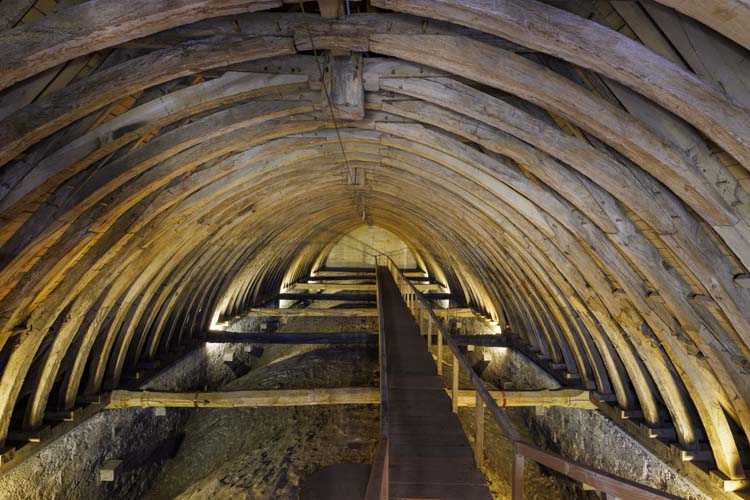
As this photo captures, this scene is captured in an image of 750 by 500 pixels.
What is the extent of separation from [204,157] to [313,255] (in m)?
19.1

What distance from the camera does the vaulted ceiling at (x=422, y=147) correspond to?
2.79 meters

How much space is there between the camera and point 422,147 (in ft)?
20.3

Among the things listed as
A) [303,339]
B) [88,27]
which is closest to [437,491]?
[88,27]

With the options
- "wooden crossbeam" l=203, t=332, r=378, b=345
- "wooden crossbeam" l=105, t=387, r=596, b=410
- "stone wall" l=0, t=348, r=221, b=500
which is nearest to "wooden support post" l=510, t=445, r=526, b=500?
"wooden crossbeam" l=105, t=387, r=596, b=410

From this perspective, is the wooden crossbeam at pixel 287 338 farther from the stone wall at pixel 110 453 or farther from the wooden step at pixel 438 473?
the wooden step at pixel 438 473

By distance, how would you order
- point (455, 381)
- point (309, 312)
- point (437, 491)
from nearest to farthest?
point (437, 491)
point (455, 381)
point (309, 312)

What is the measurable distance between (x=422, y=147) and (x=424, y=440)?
12.8 ft

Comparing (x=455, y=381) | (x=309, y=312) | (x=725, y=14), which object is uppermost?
(x=725, y=14)

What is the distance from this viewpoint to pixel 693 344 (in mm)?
4777

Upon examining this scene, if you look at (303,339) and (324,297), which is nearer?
(303,339)

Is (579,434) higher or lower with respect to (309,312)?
lower

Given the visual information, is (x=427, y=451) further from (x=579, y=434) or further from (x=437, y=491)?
(x=579, y=434)

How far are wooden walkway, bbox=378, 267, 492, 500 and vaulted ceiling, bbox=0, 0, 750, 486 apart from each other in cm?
265

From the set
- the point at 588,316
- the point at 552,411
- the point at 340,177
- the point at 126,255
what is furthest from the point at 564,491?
the point at 126,255
